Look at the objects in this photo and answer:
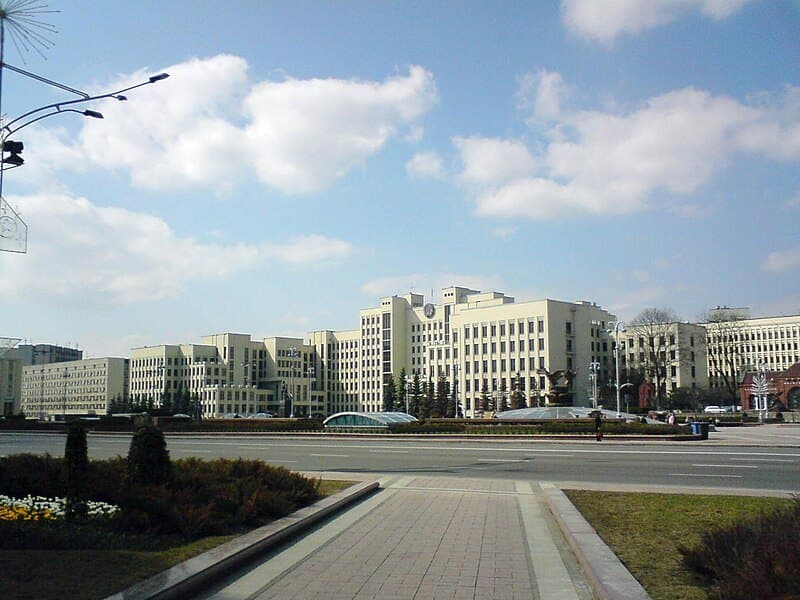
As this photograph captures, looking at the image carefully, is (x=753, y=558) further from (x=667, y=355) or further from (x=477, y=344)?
(x=477, y=344)

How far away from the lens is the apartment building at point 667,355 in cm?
9419

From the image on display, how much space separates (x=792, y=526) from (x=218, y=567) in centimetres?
561

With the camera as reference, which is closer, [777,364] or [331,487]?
[331,487]

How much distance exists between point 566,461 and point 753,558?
18386 millimetres

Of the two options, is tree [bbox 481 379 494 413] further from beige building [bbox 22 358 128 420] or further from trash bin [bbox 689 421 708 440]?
beige building [bbox 22 358 128 420]

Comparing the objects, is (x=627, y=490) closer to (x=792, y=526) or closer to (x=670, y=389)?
(x=792, y=526)

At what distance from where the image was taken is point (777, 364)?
467 feet

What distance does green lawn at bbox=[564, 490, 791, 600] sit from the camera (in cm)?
747

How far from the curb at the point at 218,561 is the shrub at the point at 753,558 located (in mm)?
4661

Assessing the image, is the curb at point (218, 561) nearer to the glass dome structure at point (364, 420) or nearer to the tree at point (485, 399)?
the glass dome structure at point (364, 420)

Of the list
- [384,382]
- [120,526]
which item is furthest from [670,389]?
[120,526]

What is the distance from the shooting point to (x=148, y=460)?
12.1 meters

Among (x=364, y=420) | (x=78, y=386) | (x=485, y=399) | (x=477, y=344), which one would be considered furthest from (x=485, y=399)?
(x=78, y=386)

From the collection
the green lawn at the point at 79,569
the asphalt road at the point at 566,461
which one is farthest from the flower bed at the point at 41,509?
the asphalt road at the point at 566,461
